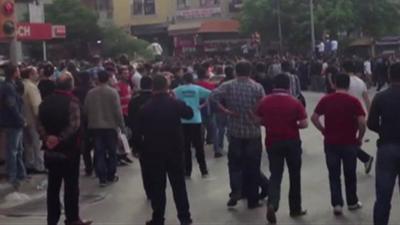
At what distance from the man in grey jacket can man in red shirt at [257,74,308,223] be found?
357cm

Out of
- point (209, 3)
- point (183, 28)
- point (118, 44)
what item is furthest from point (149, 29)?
point (118, 44)

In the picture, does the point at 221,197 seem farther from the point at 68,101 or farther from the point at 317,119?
the point at 68,101

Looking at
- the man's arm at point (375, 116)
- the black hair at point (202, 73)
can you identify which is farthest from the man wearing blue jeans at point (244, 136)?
the black hair at point (202, 73)

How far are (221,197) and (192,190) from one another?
805mm

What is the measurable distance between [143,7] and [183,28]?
6.49m

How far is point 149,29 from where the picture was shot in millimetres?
63781

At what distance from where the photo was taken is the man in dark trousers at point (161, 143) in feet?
30.5

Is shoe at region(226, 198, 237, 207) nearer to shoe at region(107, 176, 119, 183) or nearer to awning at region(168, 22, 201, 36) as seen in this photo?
shoe at region(107, 176, 119, 183)

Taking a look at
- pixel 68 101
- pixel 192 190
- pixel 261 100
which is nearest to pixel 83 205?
pixel 192 190

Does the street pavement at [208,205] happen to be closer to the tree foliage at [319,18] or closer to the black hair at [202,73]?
the black hair at [202,73]

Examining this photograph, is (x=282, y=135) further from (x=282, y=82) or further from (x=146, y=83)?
(x=146, y=83)

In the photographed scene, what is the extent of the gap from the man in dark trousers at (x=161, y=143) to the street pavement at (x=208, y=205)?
731 millimetres

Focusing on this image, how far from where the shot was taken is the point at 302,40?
5147 centimetres

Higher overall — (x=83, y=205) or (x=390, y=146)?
(x=390, y=146)
